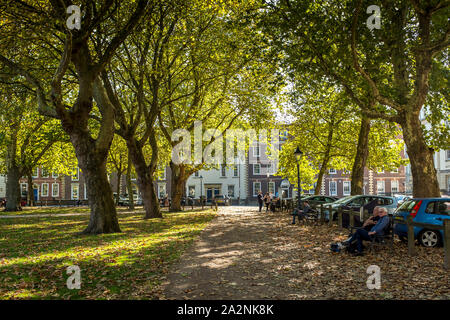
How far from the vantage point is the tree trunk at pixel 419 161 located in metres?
13.9

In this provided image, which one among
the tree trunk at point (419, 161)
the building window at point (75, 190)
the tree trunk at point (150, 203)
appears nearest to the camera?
the tree trunk at point (419, 161)

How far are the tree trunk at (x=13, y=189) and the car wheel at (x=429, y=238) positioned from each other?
34.1 meters

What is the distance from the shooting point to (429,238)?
10.9m

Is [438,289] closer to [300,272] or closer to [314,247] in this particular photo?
[300,272]

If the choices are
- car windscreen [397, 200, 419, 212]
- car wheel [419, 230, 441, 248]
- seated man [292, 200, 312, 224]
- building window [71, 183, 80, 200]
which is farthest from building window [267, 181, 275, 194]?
car wheel [419, 230, 441, 248]

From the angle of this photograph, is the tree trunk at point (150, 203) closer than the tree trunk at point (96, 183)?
No

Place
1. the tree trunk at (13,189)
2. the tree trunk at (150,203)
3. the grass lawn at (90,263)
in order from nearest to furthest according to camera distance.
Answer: the grass lawn at (90,263)
the tree trunk at (150,203)
the tree trunk at (13,189)

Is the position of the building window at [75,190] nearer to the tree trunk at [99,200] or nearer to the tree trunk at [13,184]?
the tree trunk at [13,184]

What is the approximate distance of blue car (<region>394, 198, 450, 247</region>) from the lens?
10.9m

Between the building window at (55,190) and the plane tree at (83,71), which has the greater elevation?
the plane tree at (83,71)

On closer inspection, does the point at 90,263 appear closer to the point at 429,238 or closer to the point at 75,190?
the point at 429,238

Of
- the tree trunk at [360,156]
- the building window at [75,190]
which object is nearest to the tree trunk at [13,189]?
the tree trunk at [360,156]

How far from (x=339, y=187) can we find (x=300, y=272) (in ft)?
181
